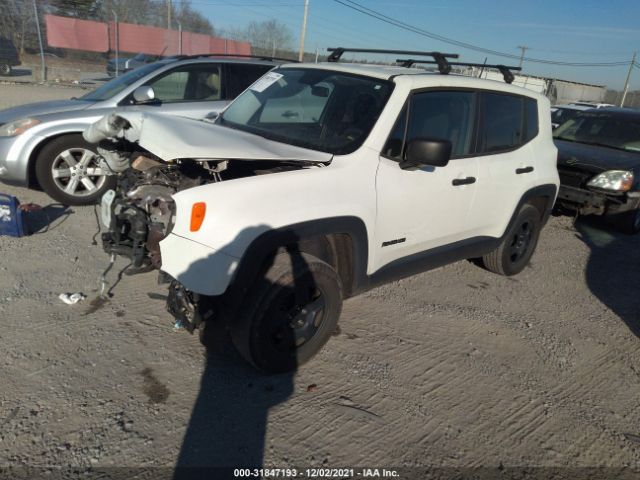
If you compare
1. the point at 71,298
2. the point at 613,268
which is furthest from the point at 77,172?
the point at 613,268

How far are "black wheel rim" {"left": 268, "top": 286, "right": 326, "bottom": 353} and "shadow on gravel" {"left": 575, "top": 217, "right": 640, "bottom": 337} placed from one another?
299 centimetres

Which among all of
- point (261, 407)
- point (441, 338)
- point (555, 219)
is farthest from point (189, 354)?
point (555, 219)

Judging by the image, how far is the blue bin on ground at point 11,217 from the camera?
4648mm

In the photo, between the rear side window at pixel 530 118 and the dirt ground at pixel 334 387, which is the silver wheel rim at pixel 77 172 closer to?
the dirt ground at pixel 334 387

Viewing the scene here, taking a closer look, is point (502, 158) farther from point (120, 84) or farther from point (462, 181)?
point (120, 84)

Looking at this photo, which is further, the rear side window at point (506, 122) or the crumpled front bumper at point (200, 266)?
the rear side window at point (506, 122)

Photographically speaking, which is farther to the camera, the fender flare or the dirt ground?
the fender flare

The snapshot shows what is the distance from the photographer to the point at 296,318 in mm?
3111

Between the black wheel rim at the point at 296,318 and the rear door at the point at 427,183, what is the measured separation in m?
0.57

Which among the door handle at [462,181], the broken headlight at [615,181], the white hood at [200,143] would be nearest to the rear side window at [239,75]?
the white hood at [200,143]

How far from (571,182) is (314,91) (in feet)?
15.2

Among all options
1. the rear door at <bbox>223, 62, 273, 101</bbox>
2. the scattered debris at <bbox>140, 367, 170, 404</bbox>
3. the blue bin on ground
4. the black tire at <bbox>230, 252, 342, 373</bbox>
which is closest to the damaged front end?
the black tire at <bbox>230, 252, 342, 373</bbox>

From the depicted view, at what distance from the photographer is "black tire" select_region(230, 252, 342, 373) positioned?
9.36 ft

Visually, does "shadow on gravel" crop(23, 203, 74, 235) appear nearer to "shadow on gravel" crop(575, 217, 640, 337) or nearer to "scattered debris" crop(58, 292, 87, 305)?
"scattered debris" crop(58, 292, 87, 305)
